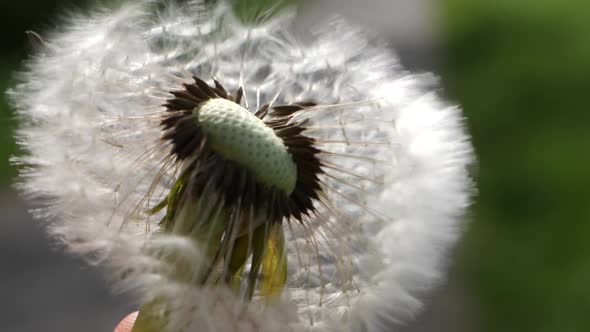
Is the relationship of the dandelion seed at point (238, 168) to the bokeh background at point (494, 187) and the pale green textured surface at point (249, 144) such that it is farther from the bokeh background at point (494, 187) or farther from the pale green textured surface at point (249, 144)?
the bokeh background at point (494, 187)

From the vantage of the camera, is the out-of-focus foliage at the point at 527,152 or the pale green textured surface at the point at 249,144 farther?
the out-of-focus foliage at the point at 527,152

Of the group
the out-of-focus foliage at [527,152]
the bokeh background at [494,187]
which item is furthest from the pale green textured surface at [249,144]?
the out-of-focus foliage at [527,152]

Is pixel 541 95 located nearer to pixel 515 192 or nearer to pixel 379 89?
pixel 515 192

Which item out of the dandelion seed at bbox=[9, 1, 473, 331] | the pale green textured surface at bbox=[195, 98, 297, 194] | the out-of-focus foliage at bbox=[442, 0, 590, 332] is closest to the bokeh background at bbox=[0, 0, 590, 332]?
the out-of-focus foliage at bbox=[442, 0, 590, 332]

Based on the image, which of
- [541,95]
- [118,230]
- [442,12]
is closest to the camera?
[118,230]

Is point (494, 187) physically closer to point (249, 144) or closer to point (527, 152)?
point (527, 152)

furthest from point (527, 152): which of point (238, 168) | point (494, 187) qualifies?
point (238, 168)

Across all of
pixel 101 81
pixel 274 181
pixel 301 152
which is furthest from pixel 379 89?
pixel 101 81
